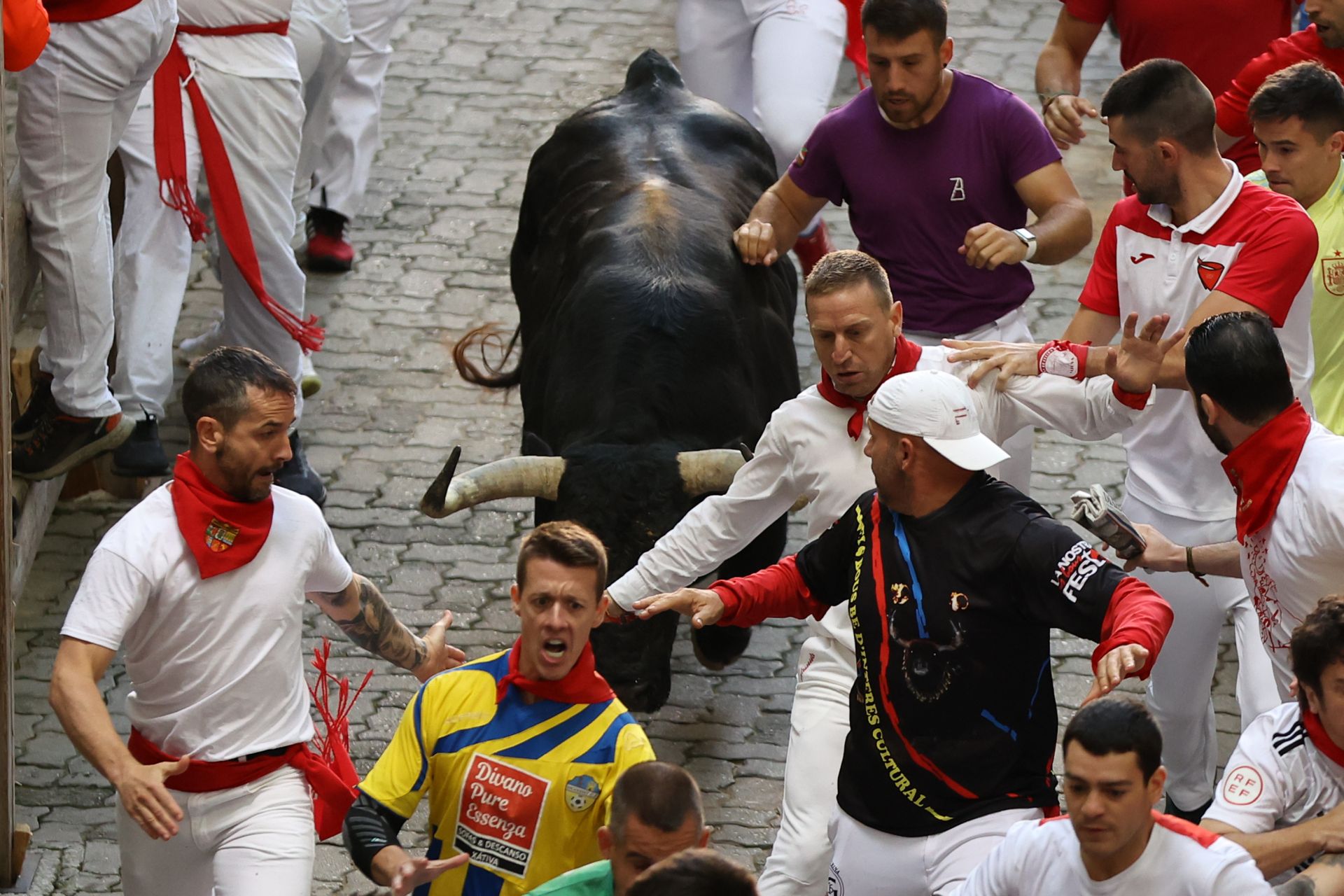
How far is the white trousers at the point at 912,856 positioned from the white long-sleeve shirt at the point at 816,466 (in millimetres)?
971

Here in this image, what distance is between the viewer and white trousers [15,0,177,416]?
24.1ft

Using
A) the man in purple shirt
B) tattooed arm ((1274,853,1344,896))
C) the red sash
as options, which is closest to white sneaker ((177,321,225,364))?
the red sash

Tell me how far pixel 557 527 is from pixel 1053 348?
66.9 inches

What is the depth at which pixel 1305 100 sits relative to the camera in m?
6.16

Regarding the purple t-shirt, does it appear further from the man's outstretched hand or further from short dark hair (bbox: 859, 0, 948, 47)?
the man's outstretched hand

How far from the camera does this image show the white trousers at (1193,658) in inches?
238

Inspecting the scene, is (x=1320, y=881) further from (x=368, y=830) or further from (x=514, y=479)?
(x=514, y=479)

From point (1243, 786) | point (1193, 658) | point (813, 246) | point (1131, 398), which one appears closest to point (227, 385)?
point (1131, 398)

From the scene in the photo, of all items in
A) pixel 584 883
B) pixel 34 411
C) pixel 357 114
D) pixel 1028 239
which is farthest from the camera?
pixel 357 114

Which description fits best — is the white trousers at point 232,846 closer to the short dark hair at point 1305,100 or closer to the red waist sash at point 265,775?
the red waist sash at point 265,775

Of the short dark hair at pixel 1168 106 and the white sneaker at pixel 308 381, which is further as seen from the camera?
the white sneaker at pixel 308 381

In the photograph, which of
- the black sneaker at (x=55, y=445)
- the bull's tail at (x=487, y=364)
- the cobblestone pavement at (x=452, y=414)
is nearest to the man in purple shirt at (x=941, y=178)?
the cobblestone pavement at (x=452, y=414)

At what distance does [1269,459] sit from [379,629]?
99.9 inches

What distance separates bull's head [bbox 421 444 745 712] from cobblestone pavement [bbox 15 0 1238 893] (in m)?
0.64
